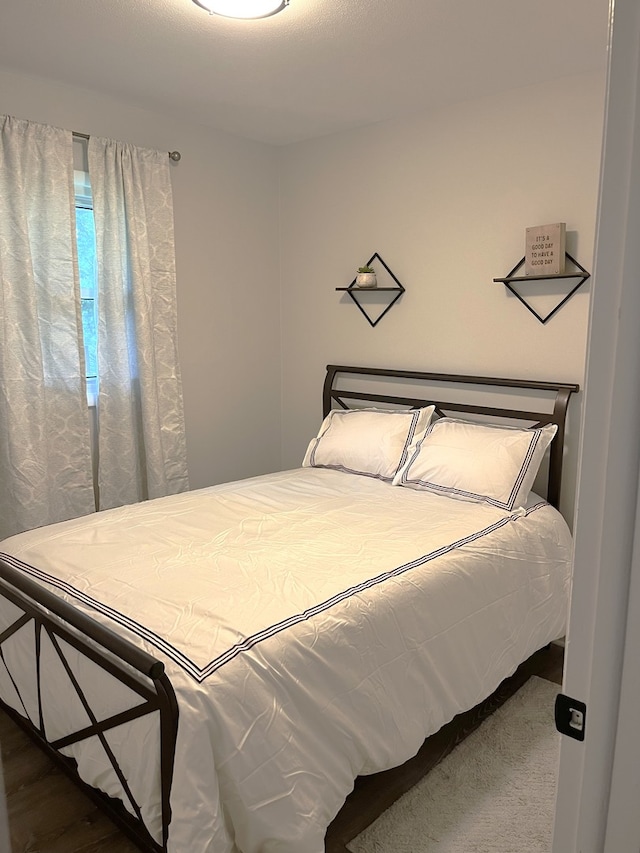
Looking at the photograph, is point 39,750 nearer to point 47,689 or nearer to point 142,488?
point 47,689

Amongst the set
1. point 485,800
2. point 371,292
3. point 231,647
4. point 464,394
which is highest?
point 371,292

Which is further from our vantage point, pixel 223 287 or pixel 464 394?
pixel 223 287

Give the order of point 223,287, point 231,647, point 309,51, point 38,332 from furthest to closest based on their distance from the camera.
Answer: point 223,287
point 38,332
point 309,51
point 231,647

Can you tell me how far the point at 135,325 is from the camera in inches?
135

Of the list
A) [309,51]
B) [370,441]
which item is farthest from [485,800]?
[309,51]

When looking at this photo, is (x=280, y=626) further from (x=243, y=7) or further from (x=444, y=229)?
(x=444, y=229)

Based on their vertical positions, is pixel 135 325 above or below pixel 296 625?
above

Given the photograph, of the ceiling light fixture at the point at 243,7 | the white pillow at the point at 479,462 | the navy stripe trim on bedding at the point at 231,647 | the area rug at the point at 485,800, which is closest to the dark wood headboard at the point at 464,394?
the white pillow at the point at 479,462

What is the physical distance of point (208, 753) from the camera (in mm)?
1521

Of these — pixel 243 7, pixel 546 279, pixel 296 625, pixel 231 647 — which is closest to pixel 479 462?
pixel 546 279

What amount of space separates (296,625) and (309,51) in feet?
7.60

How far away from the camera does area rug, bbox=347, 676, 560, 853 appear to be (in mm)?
1888

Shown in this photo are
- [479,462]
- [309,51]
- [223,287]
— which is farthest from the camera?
[223,287]

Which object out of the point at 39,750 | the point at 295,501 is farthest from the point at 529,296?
the point at 39,750
